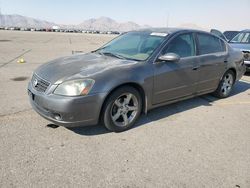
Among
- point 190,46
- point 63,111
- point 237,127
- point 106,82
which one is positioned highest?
point 190,46

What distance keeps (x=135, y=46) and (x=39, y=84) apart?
1.90 meters

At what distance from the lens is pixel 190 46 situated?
205 inches

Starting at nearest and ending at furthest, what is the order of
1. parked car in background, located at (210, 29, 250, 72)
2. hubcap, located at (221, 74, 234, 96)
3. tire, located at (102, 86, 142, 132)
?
tire, located at (102, 86, 142, 132)
hubcap, located at (221, 74, 234, 96)
parked car in background, located at (210, 29, 250, 72)

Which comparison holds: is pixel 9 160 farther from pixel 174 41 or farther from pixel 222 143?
pixel 174 41

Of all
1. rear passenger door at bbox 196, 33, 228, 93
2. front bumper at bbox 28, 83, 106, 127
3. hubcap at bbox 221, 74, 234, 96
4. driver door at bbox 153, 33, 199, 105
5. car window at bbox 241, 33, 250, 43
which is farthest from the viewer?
car window at bbox 241, 33, 250, 43

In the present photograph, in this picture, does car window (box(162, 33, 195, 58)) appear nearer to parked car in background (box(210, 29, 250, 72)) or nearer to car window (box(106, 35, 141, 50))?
car window (box(106, 35, 141, 50))

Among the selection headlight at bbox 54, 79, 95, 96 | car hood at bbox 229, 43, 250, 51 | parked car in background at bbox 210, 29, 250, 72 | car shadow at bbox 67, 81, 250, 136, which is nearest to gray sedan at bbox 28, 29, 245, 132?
headlight at bbox 54, 79, 95, 96

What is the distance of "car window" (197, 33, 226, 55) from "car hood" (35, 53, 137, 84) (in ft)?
6.12

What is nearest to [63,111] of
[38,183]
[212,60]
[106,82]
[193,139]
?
[106,82]

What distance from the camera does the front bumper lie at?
11.8 ft

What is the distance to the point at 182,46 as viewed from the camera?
5016mm

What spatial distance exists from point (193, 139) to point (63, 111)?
2009 millimetres

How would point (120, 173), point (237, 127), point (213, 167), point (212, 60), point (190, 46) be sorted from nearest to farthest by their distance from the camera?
point (120, 173) < point (213, 167) < point (237, 127) < point (190, 46) < point (212, 60)

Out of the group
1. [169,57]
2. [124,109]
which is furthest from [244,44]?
[124,109]
